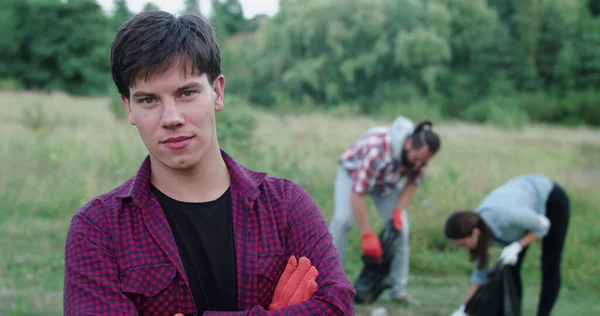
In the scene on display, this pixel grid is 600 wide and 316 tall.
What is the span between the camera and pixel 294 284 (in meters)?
1.59

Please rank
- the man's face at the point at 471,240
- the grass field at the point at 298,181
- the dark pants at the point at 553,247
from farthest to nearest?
the grass field at the point at 298,181 < the dark pants at the point at 553,247 < the man's face at the point at 471,240

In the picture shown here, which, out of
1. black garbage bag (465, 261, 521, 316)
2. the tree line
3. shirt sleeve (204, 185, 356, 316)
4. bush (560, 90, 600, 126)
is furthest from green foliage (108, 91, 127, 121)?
bush (560, 90, 600, 126)

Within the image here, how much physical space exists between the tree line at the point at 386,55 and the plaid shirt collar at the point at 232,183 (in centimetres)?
3126

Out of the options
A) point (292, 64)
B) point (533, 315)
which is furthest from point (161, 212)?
point (292, 64)

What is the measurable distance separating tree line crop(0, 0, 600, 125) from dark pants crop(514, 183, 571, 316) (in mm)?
27877

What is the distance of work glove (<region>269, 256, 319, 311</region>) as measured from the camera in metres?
1.59

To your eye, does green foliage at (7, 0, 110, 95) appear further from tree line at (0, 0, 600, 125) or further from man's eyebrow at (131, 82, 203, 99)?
man's eyebrow at (131, 82, 203, 99)

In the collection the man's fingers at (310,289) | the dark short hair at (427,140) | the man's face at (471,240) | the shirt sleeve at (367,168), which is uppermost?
the dark short hair at (427,140)

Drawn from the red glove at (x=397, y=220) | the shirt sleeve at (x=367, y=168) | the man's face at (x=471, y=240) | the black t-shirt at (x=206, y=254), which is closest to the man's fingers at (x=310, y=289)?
the black t-shirt at (x=206, y=254)

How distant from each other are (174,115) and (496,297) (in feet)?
11.8

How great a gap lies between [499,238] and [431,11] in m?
33.5

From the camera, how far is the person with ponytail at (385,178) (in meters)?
5.24

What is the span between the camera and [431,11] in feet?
120

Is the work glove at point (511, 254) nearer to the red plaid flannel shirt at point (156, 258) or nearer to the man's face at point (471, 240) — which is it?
the man's face at point (471, 240)
